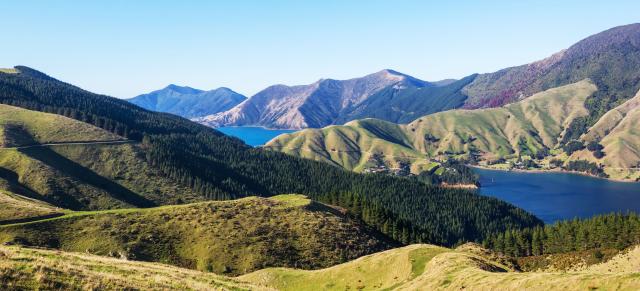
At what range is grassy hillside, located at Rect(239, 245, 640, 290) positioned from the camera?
39094 millimetres

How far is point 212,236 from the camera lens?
10594cm

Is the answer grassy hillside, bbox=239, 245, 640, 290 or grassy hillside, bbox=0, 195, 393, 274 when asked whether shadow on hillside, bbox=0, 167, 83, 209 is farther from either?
grassy hillside, bbox=239, 245, 640, 290

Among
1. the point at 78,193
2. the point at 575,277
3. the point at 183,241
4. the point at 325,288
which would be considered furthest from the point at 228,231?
the point at 78,193

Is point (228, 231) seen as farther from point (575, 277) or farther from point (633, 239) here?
point (633, 239)

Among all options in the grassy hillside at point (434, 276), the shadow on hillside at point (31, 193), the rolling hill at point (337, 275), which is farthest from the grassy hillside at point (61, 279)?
the shadow on hillside at point (31, 193)

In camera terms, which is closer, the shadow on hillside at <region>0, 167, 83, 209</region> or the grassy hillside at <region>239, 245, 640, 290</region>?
the grassy hillside at <region>239, 245, 640, 290</region>

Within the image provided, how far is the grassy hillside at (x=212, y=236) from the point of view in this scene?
96438 millimetres

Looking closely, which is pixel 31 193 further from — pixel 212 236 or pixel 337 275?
pixel 337 275

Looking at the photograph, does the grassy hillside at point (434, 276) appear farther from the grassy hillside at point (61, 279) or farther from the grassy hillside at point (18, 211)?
the grassy hillside at point (18, 211)

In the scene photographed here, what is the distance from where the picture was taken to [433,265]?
64.5 m

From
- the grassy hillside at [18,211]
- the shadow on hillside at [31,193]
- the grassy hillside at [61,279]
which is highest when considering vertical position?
the grassy hillside at [61,279]

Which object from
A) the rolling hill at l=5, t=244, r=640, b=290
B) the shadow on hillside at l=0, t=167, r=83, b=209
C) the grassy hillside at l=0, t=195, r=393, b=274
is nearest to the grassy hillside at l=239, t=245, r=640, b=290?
the rolling hill at l=5, t=244, r=640, b=290

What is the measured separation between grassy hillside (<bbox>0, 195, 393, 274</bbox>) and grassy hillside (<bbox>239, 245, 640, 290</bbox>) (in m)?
17.4

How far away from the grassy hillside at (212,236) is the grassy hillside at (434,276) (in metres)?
17.4
